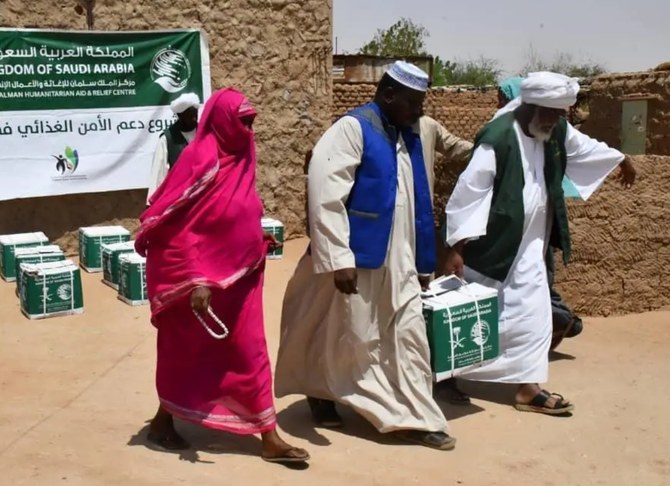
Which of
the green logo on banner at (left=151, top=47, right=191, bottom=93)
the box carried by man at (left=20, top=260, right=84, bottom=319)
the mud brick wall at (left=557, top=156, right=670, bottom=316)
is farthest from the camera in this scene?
the green logo on banner at (left=151, top=47, right=191, bottom=93)

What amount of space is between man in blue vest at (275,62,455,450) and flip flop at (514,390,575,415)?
0.69 m

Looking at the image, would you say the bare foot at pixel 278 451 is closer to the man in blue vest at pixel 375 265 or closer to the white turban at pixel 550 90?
the man in blue vest at pixel 375 265

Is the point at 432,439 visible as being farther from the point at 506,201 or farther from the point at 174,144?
the point at 174,144

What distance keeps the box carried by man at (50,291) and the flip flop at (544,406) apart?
3248mm

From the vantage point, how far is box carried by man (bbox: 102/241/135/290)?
7051mm

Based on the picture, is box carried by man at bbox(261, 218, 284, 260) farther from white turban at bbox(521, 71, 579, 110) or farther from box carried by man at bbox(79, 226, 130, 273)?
white turban at bbox(521, 71, 579, 110)

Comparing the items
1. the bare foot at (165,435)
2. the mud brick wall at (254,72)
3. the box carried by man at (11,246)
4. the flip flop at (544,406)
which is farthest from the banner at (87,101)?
the flip flop at (544,406)

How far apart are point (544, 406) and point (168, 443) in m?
1.88

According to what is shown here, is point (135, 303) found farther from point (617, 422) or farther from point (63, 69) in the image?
point (617, 422)

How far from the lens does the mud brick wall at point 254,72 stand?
7.95m

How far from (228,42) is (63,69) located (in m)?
1.57

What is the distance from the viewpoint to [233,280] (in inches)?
148

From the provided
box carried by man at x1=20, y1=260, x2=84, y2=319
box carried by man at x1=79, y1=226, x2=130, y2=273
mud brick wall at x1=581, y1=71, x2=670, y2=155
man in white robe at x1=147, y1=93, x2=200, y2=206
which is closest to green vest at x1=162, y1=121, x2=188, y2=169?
man in white robe at x1=147, y1=93, x2=200, y2=206

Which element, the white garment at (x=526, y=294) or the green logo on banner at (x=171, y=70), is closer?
the white garment at (x=526, y=294)
